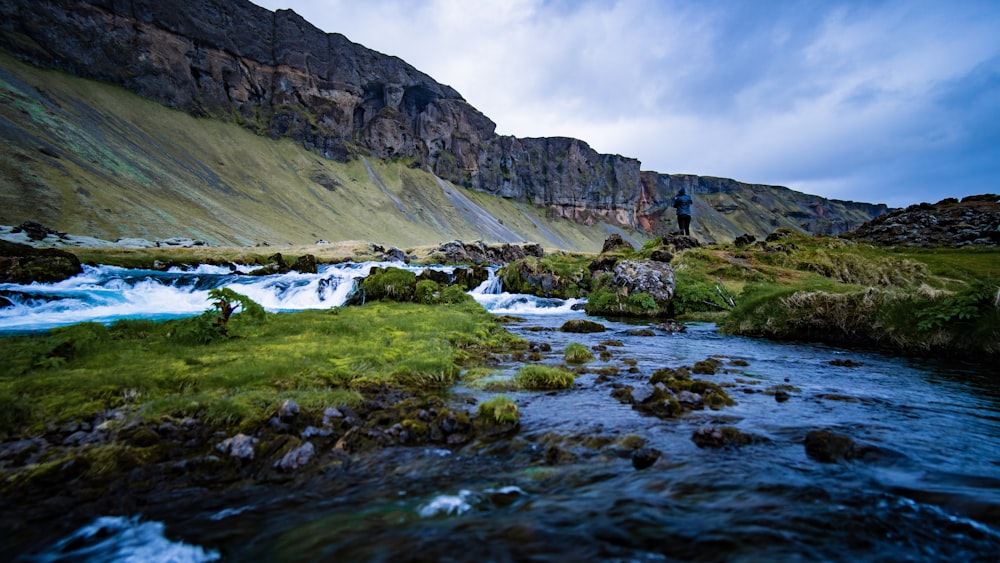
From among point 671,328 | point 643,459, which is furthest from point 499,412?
point 671,328

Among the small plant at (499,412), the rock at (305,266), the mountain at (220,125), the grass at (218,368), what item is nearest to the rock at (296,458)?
the grass at (218,368)

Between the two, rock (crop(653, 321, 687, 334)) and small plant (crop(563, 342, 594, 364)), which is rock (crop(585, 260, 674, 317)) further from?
small plant (crop(563, 342, 594, 364))

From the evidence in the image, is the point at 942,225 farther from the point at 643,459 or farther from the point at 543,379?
the point at 643,459

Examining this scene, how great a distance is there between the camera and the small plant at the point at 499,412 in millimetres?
6812

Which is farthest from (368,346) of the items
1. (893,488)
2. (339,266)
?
(339,266)

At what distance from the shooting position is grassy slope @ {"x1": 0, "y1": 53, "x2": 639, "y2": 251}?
206 ft

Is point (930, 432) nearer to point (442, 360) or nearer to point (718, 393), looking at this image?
point (718, 393)

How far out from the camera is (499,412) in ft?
22.6

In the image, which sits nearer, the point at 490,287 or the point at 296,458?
the point at 296,458

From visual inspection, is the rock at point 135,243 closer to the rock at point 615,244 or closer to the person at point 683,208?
the rock at point 615,244

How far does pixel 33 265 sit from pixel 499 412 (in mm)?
37187

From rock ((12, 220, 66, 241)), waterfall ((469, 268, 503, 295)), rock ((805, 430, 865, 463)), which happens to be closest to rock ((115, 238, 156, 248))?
rock ((12, 220, 66, 241))

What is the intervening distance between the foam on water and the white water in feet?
71.1

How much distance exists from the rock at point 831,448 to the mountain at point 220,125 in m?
82.0
